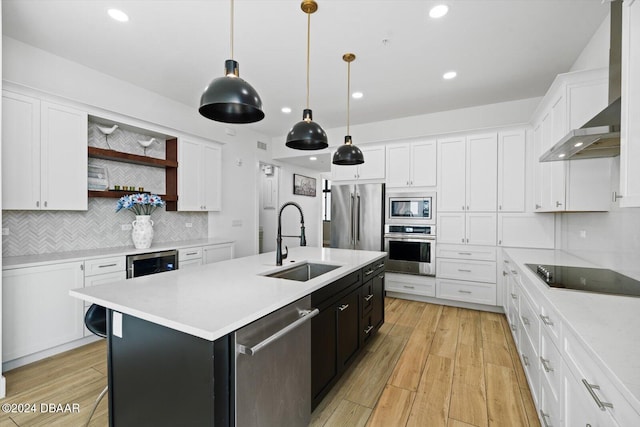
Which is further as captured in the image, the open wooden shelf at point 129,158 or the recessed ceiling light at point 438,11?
the open wooden shelf at point 129,158

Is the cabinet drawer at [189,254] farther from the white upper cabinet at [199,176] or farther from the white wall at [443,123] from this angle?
the white wall at [443,123]

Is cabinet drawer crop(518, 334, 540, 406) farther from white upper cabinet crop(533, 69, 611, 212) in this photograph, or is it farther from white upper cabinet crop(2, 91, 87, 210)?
white upper cabinet crop(2, 91, 87, 210)

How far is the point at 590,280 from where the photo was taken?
74.0 inches

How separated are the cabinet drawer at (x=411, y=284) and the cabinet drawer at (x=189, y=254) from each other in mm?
2835

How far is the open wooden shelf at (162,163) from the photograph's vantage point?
10.6 feet

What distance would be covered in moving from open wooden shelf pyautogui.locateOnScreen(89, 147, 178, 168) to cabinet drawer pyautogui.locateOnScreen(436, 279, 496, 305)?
415 centimetres

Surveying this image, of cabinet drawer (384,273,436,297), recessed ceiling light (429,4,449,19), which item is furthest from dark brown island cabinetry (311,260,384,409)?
recessed ceiling light (429,4,449,19)

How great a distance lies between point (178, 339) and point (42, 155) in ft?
8.89

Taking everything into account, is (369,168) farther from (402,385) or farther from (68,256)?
(68,256)

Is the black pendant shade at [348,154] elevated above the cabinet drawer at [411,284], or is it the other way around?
the black pendant shade at [348,154]

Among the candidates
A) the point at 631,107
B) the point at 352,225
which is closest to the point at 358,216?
the point at 352,225

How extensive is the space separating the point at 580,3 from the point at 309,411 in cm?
336

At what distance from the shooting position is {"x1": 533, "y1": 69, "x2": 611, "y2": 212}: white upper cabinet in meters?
2.22

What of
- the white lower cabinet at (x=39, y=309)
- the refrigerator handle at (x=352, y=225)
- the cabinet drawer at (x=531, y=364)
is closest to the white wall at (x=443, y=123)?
the refrigerator handle at (x=352, y=225)
